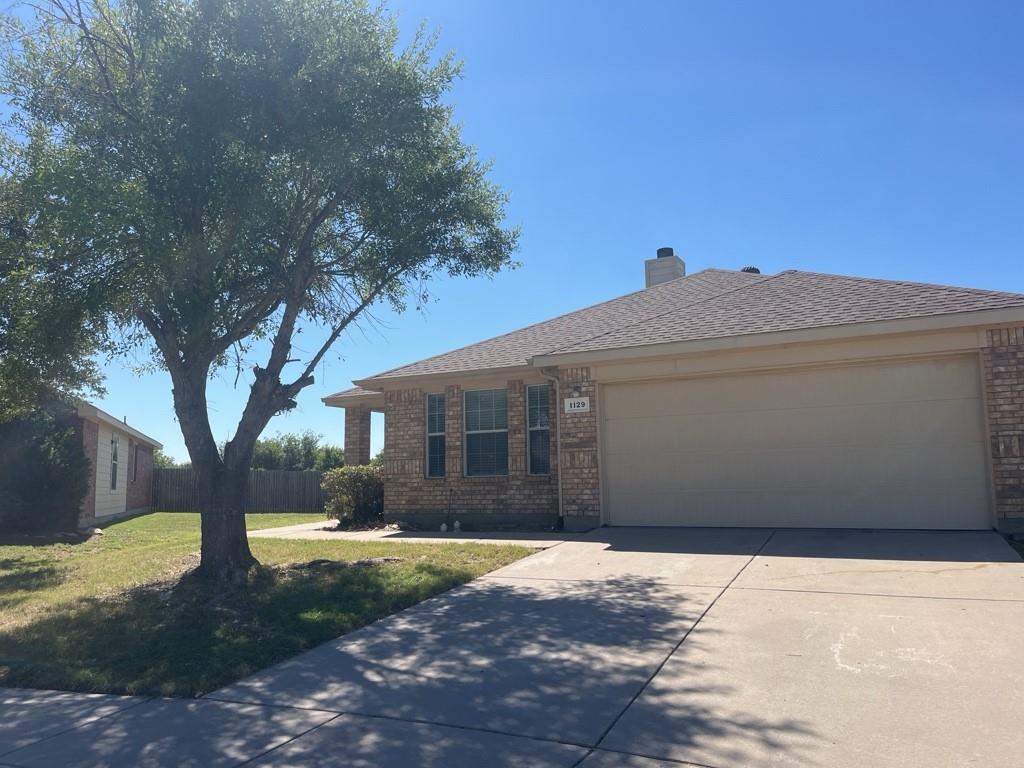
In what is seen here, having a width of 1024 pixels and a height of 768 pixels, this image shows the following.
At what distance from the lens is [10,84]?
29.7ft

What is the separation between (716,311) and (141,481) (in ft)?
73.4

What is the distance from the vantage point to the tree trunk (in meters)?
8.97

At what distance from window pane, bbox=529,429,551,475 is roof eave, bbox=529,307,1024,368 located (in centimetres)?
154

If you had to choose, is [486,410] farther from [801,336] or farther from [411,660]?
[411,660]

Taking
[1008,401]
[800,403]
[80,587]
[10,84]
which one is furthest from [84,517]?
[1008,401]

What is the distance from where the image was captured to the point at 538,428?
46.6ft

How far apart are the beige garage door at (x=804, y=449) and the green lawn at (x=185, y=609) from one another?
2825 millimetres

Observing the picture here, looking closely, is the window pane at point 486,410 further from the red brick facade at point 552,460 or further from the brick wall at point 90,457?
the brick wall at point 90,457

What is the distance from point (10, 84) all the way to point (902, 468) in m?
12.1

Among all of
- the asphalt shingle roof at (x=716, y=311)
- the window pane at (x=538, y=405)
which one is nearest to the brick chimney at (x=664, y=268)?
the asphalt shingle roof at (x=716, y=311)

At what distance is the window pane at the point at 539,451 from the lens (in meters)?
14.0

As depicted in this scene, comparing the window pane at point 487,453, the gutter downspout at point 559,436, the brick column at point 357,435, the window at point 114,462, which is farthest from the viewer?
the window at point 114,462

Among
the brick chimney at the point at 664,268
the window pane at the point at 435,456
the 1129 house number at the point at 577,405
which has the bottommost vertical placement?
the window pane at the point at 435,456

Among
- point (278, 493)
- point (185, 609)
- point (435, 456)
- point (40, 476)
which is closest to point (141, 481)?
point (278, 493)
